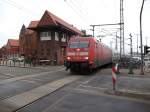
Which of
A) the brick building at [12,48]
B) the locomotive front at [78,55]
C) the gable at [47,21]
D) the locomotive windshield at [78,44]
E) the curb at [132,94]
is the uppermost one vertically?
the gable at [47,21]

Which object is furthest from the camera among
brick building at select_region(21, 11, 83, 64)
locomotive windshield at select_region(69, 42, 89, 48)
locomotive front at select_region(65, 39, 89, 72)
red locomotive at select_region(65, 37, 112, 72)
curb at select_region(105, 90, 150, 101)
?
brick building at select_region(21, 11, 83, 64)

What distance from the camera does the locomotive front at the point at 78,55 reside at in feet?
74.3

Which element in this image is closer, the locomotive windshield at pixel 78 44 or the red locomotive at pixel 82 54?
the red locomotive at pixel 82 54

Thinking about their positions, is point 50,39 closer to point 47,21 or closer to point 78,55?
point 47,21

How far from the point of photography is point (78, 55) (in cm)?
2298

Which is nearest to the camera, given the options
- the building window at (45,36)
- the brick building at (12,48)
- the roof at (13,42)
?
the building window at (45,36)

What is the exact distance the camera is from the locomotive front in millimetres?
22644

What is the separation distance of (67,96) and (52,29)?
30538 mm

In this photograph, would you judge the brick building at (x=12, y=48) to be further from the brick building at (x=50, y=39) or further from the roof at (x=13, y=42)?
the brick building at (x=50, y=39)

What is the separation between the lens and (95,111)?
8430 mm

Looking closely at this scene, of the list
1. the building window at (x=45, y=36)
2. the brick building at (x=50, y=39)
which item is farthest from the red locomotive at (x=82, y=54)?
the building window at (x=45, y=36)

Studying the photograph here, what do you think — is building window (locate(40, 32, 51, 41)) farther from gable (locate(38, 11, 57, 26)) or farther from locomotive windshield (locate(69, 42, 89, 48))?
locomotive windshield (locate(69, 42, 89, 48))

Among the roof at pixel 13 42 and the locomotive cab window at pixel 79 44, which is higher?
the roof at pixel 13 42

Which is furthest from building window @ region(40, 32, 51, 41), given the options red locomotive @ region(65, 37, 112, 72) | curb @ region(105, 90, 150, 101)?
curb @ region(105, 90, 150, 101)
